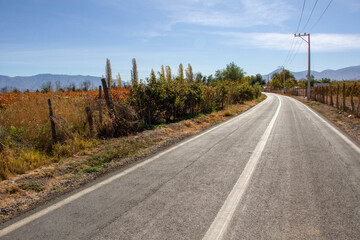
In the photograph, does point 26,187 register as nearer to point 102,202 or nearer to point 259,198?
point 102,202

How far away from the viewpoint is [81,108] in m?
8.47

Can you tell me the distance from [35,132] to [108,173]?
10.0 ft

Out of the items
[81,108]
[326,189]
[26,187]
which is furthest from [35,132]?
[326,189]

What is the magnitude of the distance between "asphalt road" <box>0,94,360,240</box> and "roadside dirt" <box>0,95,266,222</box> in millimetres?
364

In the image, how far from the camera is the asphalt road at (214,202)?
9.78ft

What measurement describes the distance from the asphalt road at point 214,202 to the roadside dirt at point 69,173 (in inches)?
14.3

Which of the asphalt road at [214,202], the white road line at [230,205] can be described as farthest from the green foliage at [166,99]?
the white road line at [230,205]

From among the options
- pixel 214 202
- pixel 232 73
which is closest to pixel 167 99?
pixel 214 202

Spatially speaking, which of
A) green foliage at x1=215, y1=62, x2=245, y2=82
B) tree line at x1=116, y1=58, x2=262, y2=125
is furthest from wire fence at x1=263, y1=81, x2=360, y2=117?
green foliage at x1=215, y1=62, x2=245, y2=82

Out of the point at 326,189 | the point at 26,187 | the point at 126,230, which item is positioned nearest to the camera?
the point at 126,230

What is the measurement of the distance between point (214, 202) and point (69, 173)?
133 inches

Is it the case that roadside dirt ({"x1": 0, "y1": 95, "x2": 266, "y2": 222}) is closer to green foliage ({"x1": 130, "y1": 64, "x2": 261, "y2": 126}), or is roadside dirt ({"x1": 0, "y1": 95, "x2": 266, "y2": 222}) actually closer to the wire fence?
green foliage ({"x1": 130, "y1": 64, "x2": 261, "y2": 126})

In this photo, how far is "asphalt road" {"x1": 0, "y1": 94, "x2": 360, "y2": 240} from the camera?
298 cm

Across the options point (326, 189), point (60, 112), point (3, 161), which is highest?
point (60, 112)
